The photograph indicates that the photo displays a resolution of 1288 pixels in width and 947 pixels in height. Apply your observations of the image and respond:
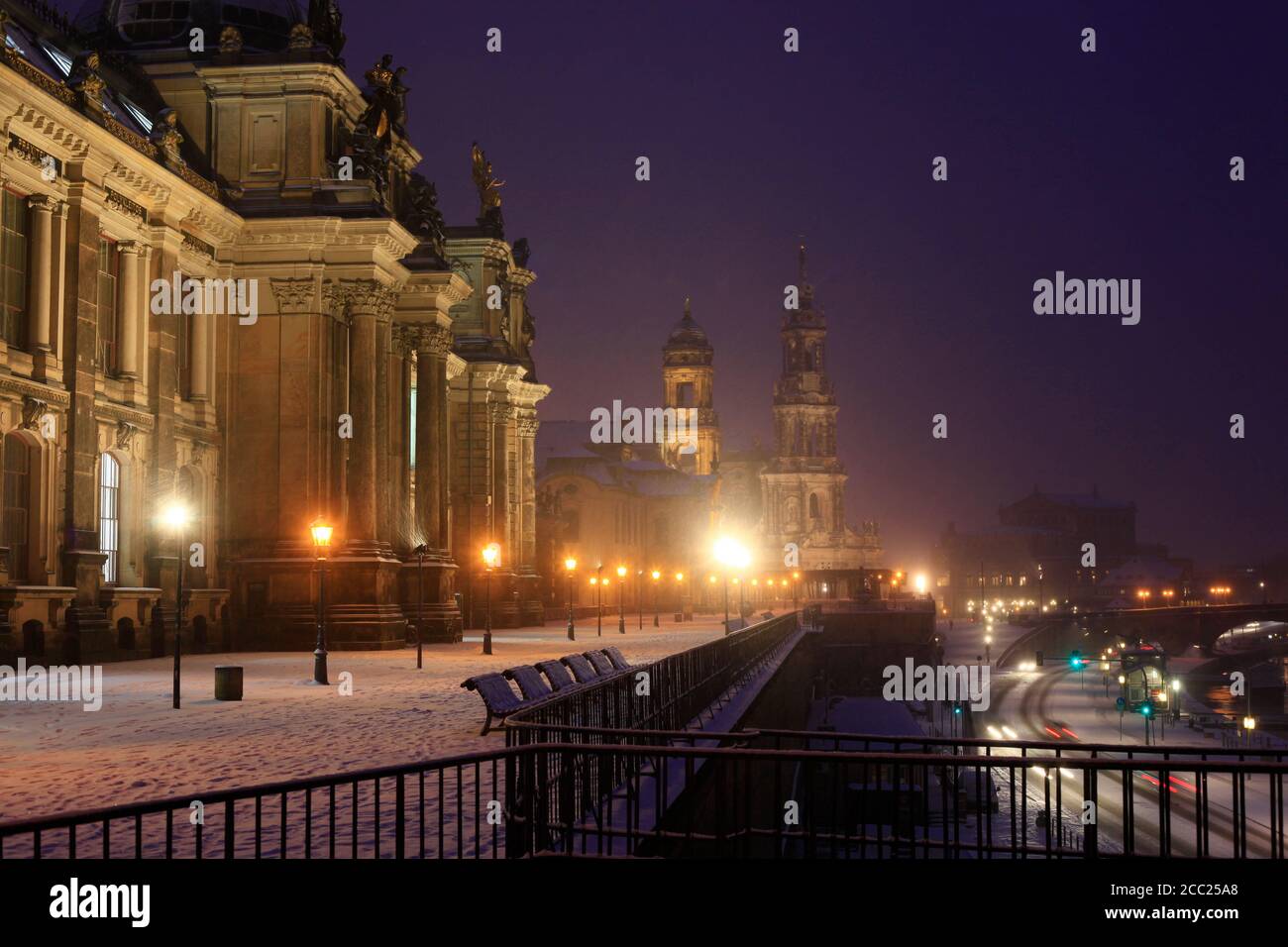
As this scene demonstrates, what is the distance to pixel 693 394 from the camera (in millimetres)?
193250

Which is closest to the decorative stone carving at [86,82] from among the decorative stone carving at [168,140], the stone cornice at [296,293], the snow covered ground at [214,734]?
the decorative stone carving at [168,140]

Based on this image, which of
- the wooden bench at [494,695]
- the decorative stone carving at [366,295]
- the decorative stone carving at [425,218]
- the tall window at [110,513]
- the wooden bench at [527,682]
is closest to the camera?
the wooden bench at [494,695]

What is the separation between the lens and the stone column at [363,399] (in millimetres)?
49125

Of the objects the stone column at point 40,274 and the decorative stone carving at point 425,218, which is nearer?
the stone column at point 40,274

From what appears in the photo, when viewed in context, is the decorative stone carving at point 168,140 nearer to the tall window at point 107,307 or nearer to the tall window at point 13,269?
the tall window at point 107,307

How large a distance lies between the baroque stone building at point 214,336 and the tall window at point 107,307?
0.08 metres

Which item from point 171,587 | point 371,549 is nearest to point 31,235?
point 171,587

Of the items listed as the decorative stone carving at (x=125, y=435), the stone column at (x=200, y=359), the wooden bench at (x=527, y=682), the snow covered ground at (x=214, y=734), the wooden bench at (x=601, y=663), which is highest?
the stone column at (x=200, y=359)

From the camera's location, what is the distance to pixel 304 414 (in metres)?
48.3

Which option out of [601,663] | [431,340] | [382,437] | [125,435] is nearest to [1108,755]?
[431,340]

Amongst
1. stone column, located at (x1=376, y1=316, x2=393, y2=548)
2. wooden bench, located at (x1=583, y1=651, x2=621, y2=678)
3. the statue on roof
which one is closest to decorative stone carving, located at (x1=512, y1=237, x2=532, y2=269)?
the statue on roof

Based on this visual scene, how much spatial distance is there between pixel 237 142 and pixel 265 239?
3.25m

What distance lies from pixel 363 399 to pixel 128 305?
858 cm

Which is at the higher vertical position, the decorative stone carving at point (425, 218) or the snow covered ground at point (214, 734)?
the decorative stone carving at point (425, 218)
